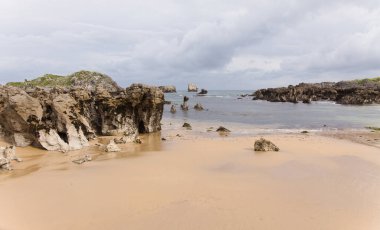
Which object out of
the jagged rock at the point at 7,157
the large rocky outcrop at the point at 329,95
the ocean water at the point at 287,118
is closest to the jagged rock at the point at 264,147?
the jagged rock at the point at 7,157

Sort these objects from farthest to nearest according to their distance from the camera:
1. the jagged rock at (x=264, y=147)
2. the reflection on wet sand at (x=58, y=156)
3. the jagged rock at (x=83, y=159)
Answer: the jagged rock at (x=264, y=147) < the jagged rock at (x=83, y=159) < the reflection on wet sand at (x=58, y=156)

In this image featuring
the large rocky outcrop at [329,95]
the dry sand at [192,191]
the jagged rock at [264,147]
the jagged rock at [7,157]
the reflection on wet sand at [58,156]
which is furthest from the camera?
the large rocky outcrop at [329,95]

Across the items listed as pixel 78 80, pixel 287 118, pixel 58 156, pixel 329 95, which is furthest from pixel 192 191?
pixel 78 80

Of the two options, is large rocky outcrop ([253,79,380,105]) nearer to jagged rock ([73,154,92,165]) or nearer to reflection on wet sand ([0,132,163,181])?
reflection on wet sand ([0,132,163,181])

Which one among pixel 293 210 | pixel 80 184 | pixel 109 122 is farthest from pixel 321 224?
pixel 109 122

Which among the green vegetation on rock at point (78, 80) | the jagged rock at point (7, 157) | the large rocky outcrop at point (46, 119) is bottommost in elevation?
the jagged rock at point (7, 157)

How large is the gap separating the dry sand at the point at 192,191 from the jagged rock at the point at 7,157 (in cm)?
58

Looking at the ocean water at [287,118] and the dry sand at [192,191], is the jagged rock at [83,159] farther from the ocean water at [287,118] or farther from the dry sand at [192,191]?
the ocean water at [287,118]

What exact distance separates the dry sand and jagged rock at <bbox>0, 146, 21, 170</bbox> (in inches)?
22.7

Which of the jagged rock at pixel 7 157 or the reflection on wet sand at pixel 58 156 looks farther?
the reflection on wet sand at pixel 58 156

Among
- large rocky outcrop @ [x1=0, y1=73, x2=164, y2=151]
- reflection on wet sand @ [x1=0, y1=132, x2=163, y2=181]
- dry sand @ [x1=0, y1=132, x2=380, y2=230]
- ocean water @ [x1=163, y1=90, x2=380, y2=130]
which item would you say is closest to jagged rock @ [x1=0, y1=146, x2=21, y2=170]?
reflection on wet sand @ [x1=0, y1=132, x2=163, y2=181]

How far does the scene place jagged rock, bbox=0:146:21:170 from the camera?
632 inches

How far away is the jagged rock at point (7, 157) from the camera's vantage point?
16.1 metres

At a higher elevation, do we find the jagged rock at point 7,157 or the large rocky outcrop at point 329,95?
the large rocky outcrop at point 329,95
